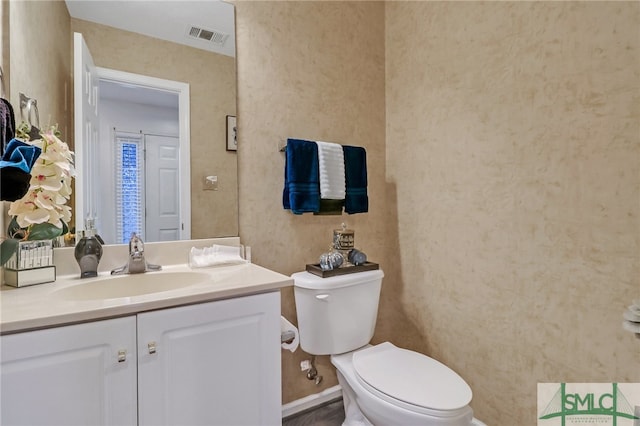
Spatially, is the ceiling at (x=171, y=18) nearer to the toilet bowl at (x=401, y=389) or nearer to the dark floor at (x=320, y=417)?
the toilet bowl at (x=401, y=389)

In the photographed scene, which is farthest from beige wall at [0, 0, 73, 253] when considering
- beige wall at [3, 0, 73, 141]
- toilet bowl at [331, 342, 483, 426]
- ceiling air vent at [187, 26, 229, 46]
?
toilet bowl at [331, 342, 483, 426]

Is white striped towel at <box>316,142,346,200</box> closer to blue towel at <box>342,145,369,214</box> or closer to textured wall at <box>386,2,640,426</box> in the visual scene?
blue towel at <box>342,145,369,214</box>

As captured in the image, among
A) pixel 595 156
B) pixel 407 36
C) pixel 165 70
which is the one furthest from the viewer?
pixel 407 36

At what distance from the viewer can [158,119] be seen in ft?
4.50

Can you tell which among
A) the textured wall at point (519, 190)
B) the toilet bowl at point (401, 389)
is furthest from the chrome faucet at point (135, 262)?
the textured wall at point (519, 190)

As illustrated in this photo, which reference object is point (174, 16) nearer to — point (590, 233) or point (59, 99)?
point (59, 99)

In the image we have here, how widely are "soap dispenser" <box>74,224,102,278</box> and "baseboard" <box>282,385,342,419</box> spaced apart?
112cm

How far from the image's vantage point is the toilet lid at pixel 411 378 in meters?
1.13

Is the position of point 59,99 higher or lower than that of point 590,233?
higher

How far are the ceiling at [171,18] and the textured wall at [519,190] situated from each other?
1005 mm

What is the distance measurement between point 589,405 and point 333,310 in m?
0.99

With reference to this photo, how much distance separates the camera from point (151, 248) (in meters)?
1.33

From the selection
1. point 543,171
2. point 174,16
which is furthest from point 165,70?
point 543,171

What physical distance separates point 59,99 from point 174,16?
1.93 feet
